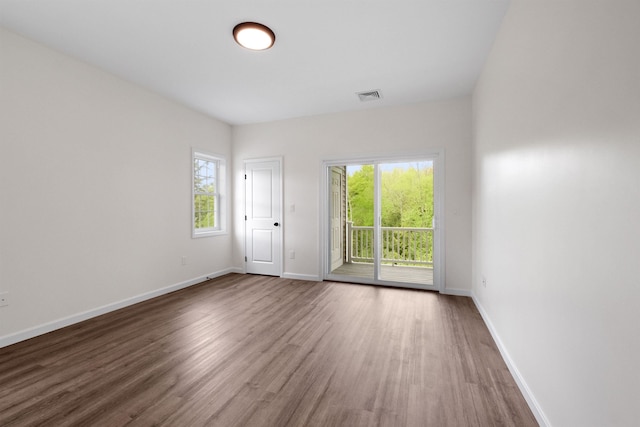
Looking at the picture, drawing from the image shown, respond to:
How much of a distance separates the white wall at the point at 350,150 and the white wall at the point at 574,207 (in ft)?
5.76

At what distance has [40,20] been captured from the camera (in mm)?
2369

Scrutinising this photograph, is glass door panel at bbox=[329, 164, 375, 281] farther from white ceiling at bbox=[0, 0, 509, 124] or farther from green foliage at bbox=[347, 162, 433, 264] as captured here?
white ceiling at bbox=[0, 0, 509, 124]

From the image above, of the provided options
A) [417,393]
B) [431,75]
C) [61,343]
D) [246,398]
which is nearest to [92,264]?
[61,343]

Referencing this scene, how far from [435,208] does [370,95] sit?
6.09 feet

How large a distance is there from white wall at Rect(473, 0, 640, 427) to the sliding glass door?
197 centimetres

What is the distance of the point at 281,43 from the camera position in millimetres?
2682

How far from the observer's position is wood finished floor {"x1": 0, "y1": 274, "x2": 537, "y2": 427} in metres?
1.63

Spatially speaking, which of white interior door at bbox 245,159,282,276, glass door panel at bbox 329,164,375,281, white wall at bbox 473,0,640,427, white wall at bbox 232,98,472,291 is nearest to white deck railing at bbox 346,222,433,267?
glass door panel at bbox 329,164,375,281

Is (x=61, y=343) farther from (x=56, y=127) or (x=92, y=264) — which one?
(x=56, y=127)

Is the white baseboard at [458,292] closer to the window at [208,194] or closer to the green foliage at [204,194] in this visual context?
the window at [208,194]

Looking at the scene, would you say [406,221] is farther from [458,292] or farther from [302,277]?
[302,277]

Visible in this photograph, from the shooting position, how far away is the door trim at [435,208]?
13.3 feet

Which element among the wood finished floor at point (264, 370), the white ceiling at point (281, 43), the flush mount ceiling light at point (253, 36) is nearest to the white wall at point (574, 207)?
the wood finished floor at point (264, 370)

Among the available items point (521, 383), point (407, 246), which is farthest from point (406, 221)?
point (521, 383)
